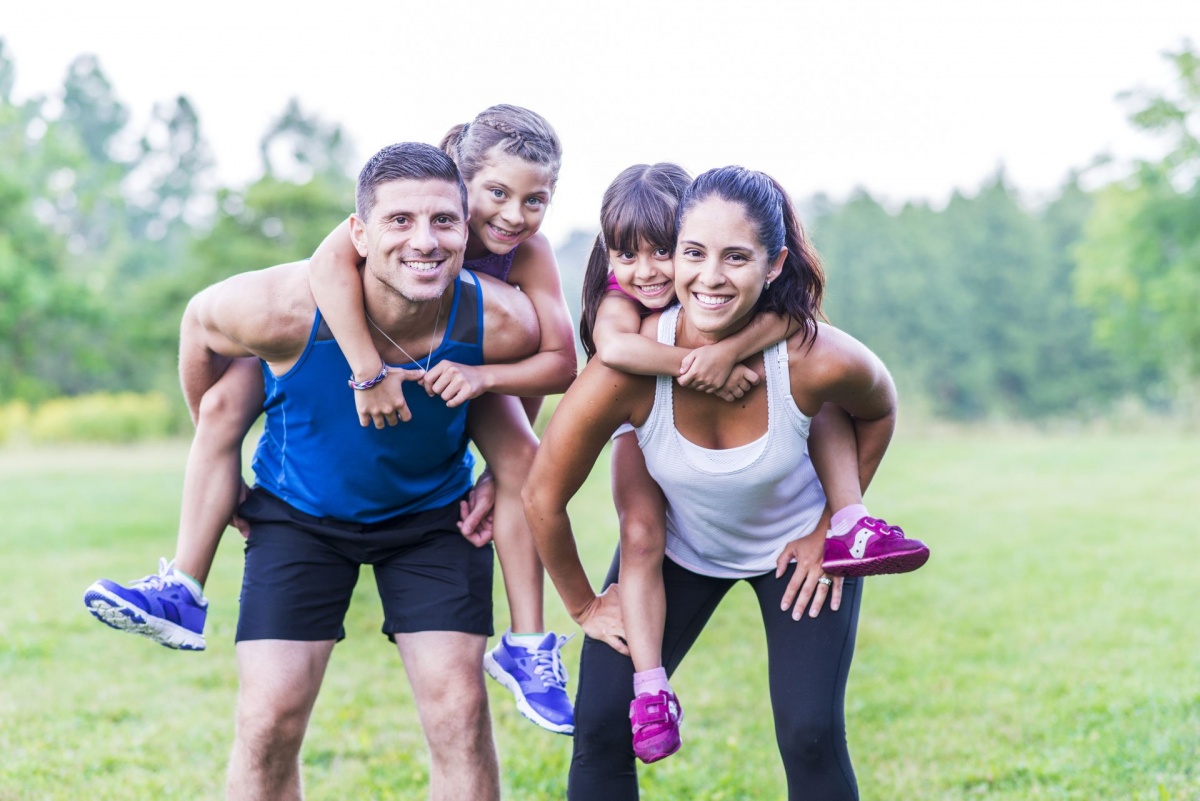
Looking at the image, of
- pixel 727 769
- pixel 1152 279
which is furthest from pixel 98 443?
pixel 1152 279

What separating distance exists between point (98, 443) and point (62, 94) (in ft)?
126

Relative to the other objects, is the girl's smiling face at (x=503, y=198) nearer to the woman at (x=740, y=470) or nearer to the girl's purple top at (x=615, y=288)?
the girl's purple top at (x=615, y=288)

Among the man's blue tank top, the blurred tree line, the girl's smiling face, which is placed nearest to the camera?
the man's blue tank top

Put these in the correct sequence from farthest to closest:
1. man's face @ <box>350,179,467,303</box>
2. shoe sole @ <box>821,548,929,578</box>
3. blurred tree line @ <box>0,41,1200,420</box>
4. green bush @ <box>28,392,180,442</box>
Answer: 1. blurred tree line @ <box>0,41,1200,420</box>
2. green bush @ <box>28,392,180,442</box>
3. man's face @ <box>350,179,467,303</box>
4. shoe sole @ <box>821,548,929,578</box>

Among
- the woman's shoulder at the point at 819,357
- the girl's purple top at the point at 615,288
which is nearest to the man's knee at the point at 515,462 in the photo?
the girl's purple top at the point at 615,288

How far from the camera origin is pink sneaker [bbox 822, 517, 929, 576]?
123 inches

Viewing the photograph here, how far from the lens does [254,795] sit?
11.3ft

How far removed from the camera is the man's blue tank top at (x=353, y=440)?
11.5ft

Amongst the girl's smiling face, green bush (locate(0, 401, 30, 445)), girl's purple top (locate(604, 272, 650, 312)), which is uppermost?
the girl's smiling face

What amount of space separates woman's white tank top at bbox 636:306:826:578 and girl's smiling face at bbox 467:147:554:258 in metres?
0.68

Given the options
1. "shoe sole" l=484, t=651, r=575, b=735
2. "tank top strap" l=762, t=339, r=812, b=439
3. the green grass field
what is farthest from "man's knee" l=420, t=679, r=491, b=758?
the green grass field

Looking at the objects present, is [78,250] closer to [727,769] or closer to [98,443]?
[98,443]

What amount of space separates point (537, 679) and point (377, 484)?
31.3 inches

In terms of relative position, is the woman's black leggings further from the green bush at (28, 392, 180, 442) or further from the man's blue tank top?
the green bush at (28, 392, 180, 442)
